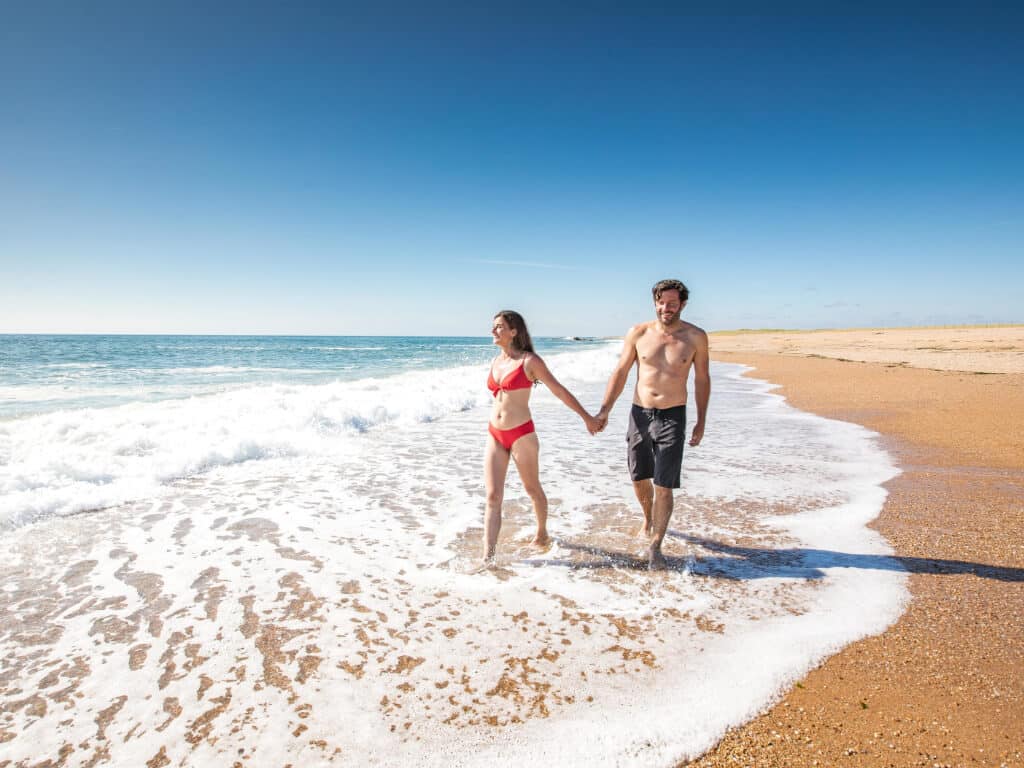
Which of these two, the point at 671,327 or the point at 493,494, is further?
the point at 671,327

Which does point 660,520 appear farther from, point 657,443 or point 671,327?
point 671,327

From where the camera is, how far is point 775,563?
14.1ft

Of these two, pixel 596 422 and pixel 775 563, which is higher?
pixel 596 422

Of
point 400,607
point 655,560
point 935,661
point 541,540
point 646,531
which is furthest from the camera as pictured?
point 646,531

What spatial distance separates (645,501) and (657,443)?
2.20 ft

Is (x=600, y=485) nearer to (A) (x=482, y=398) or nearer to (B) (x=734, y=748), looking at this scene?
(B) (x=734, y=748)

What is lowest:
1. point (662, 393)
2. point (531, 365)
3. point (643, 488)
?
point (643, 488)

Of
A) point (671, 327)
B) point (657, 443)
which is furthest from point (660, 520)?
point (671, 327)

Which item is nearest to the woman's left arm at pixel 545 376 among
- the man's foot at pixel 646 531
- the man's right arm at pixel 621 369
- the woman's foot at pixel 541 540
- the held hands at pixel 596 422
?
the held hands at pixel 596 422

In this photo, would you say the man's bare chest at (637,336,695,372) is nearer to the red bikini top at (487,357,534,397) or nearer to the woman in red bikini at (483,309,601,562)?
the woman in red bikini at (483,309,601,562)

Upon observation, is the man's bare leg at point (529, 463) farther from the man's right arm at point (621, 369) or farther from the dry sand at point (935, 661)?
the dry sand at point (935, 661)

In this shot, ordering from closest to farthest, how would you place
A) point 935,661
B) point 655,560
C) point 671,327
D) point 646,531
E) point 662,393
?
point 935,661
point 655,560
point 662,393
point 671,327
point 646,531

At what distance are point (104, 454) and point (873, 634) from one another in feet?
29.6

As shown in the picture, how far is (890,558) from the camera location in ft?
14.2
